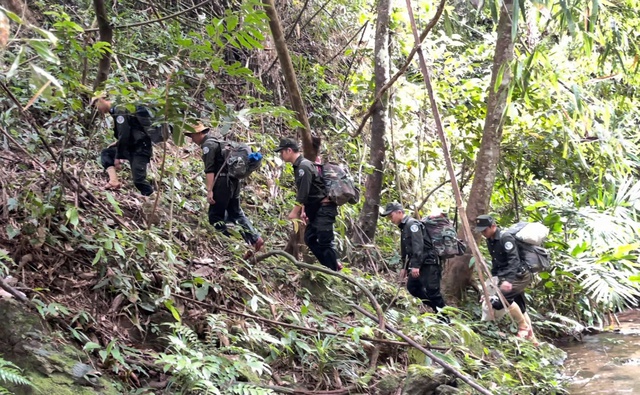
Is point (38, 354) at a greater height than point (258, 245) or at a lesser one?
lesser

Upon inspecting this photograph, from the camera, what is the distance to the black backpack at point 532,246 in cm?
745

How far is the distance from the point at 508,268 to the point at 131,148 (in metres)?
4.70

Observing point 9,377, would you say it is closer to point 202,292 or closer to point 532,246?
point 202,292

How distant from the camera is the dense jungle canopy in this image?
4.54m

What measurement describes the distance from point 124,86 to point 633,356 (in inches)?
255

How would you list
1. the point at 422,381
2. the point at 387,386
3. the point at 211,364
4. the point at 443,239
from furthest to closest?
the point at 443,239
the point at 387,386
the point at 422,381
the point at 211,364

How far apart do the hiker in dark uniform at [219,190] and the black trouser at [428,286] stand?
226 cm

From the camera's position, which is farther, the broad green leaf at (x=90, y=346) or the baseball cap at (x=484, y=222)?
the baseball cap at (x=484, y=222)

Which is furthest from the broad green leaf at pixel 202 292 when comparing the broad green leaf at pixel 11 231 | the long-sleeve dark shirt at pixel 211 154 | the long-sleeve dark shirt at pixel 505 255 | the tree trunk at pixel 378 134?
the long-sleeve dark shirt at pixel 505 255

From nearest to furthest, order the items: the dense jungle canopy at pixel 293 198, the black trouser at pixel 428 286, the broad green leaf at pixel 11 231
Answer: the dense jungle canopy at pixel 293 198, the broad green leaf at pixel 11 231, the black trouser at pixel 428 286

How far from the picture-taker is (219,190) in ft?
21.2

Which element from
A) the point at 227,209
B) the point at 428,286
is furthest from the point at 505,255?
the point at 227,209

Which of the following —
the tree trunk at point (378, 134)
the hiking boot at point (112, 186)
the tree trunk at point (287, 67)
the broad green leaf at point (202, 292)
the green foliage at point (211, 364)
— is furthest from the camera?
the tree trunk at point (378, 134)

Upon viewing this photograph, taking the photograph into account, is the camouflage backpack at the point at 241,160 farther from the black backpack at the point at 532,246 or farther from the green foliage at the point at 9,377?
the black backpack at the point at 532,246
